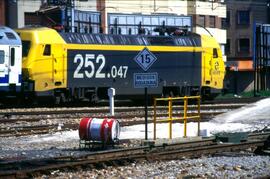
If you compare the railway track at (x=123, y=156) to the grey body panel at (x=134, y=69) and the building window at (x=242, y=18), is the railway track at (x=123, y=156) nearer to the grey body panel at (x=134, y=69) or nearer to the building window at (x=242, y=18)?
the grey body panel at (x=134, y=69)

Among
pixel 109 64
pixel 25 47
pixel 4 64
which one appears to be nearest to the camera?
pixel 4 64

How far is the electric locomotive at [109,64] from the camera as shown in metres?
30.2

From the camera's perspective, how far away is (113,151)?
15.6 meters

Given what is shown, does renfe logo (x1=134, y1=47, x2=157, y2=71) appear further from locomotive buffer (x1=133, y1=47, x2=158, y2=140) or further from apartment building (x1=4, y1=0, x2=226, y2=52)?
apartment building (x1=4, y1=0, x2=226, y2=52)

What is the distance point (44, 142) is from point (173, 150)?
4.32 m

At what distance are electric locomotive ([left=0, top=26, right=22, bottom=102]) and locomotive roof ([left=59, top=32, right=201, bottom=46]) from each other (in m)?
2.63

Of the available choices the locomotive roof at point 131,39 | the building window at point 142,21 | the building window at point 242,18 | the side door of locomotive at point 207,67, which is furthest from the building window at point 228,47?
the locomotive roof at point 131,39

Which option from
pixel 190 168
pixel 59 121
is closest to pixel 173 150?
pixel 190 168

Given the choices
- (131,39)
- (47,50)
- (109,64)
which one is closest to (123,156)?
(47,50)

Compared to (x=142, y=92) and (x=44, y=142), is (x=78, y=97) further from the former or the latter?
(x=44, y=142)

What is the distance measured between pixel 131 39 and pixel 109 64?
1.89 m

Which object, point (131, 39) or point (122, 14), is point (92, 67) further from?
point (122, 14)

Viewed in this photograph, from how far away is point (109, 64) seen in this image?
33.0 meters

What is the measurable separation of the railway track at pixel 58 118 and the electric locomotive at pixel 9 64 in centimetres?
222
